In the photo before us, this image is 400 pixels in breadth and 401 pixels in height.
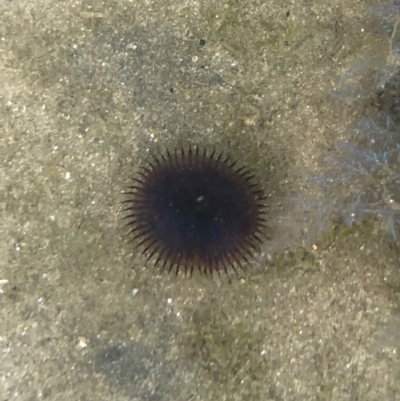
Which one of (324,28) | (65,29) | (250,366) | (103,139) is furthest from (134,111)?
(250,366)

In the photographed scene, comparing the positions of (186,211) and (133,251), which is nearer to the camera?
(186,211)

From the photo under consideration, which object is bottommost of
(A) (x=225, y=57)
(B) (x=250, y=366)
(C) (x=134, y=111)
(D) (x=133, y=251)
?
(B) (x=250, y=366)

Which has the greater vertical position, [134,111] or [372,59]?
[372,59]

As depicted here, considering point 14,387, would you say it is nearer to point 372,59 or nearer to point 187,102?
point 187,102
